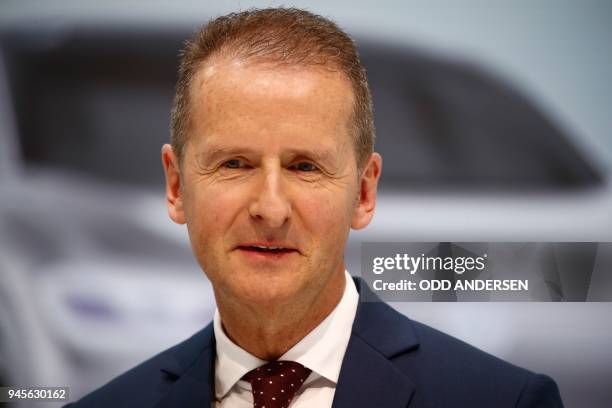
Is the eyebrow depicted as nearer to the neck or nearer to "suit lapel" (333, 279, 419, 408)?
the neck

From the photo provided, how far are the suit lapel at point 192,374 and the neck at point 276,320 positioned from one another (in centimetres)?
11

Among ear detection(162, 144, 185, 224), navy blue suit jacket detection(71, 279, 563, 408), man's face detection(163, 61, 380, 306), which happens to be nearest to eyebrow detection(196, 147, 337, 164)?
man's face detection(163, 61, 380, 306)

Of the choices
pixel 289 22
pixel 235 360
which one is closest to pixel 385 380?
pixel 235 360

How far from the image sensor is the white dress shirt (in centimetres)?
197

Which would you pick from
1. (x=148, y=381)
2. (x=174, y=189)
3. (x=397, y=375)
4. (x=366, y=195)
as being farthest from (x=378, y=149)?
(x=148, y=381)

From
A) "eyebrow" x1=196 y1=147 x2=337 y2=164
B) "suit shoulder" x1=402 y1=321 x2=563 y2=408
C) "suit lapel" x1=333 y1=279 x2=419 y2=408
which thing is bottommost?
"suit shoulder" x1=402 y1=321 x2=563 y2=408

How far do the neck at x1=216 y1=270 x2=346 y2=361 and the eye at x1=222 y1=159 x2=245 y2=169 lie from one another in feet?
1.13

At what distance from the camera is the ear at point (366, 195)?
206cm

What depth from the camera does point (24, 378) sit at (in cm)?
293

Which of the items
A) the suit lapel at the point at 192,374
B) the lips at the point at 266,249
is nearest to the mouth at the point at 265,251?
the lips at the point at 266,249

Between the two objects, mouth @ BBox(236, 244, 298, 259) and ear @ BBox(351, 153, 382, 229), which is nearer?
mouth @ BBox(236, 244, 298, 259)

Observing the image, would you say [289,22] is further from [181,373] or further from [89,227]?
[89,227]

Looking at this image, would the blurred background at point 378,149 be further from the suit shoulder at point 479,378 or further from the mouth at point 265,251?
the mouth at point 265,251

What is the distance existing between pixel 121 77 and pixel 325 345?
4.89 feet
